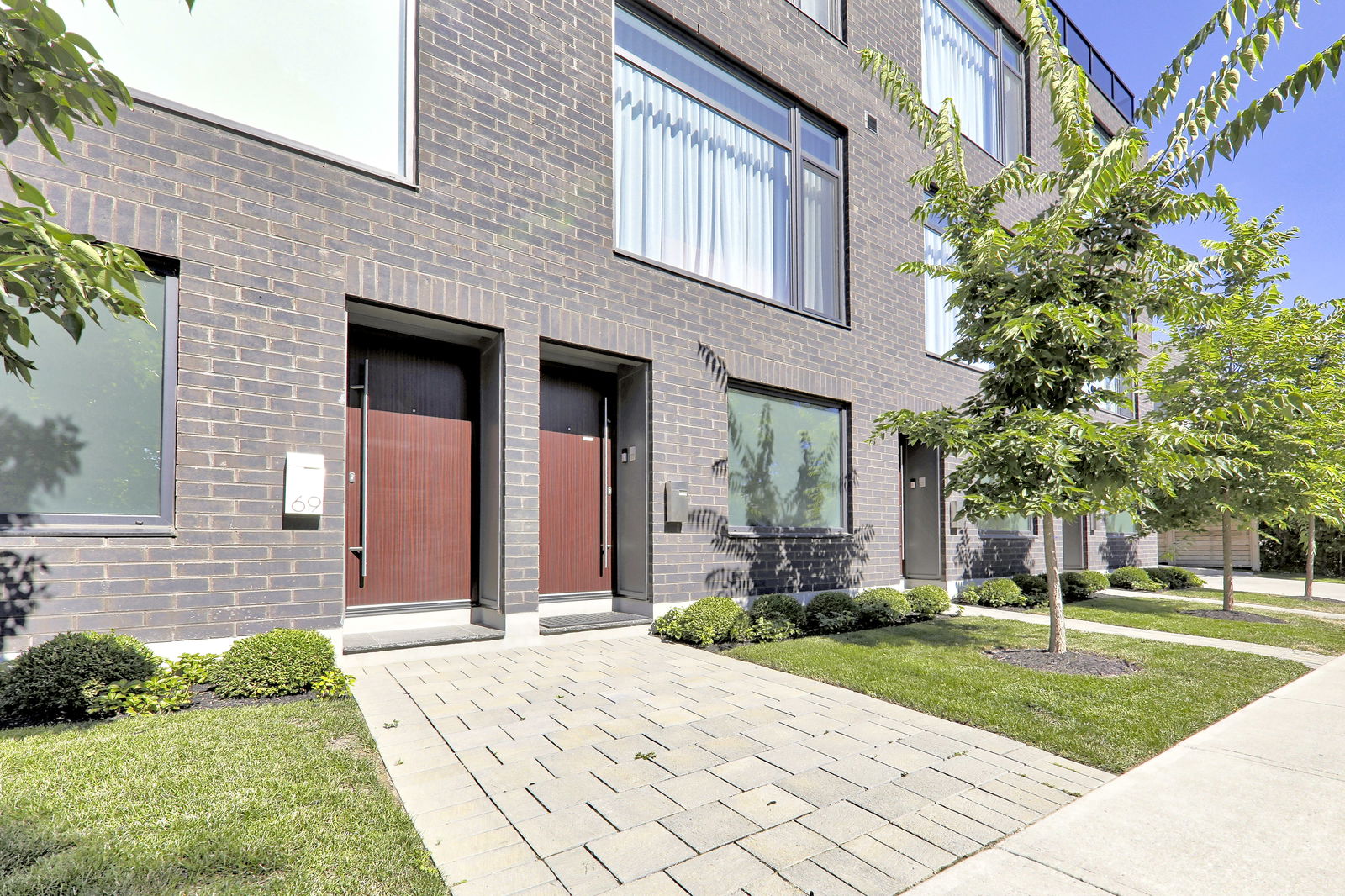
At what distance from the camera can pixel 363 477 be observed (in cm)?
638

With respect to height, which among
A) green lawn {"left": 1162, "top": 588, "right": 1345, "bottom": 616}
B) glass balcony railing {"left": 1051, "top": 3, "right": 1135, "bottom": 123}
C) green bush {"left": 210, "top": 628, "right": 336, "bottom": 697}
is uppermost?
glass balcony railing {"left": 1051, "top": 3, "right": 1135, "bottom": 123}

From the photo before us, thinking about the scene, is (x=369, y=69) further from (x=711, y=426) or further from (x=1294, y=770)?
(x=1294, y=770)

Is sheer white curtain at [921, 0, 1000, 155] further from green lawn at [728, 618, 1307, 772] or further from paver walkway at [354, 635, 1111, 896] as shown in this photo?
paver walkway at [354, 635, 1111, 896]

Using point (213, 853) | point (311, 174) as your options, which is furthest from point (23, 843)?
point (311, 174)

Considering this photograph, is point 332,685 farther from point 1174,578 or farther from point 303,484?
point 1174,578

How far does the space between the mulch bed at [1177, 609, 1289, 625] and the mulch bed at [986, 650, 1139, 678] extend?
5014 mm

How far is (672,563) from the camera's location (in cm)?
771

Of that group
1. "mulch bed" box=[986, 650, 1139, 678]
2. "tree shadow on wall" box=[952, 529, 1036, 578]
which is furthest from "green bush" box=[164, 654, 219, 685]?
"tree shadow on wall" box=[952, 529, 1036, 578]

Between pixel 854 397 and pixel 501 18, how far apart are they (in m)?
6.46

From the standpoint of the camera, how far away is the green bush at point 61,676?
392cm

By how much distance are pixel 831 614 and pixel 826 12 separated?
886 centimetres

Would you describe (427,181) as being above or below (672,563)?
above

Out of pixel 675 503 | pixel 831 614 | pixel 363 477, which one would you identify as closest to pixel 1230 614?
pixel 831 614

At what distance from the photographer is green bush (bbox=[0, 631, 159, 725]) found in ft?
12.9
